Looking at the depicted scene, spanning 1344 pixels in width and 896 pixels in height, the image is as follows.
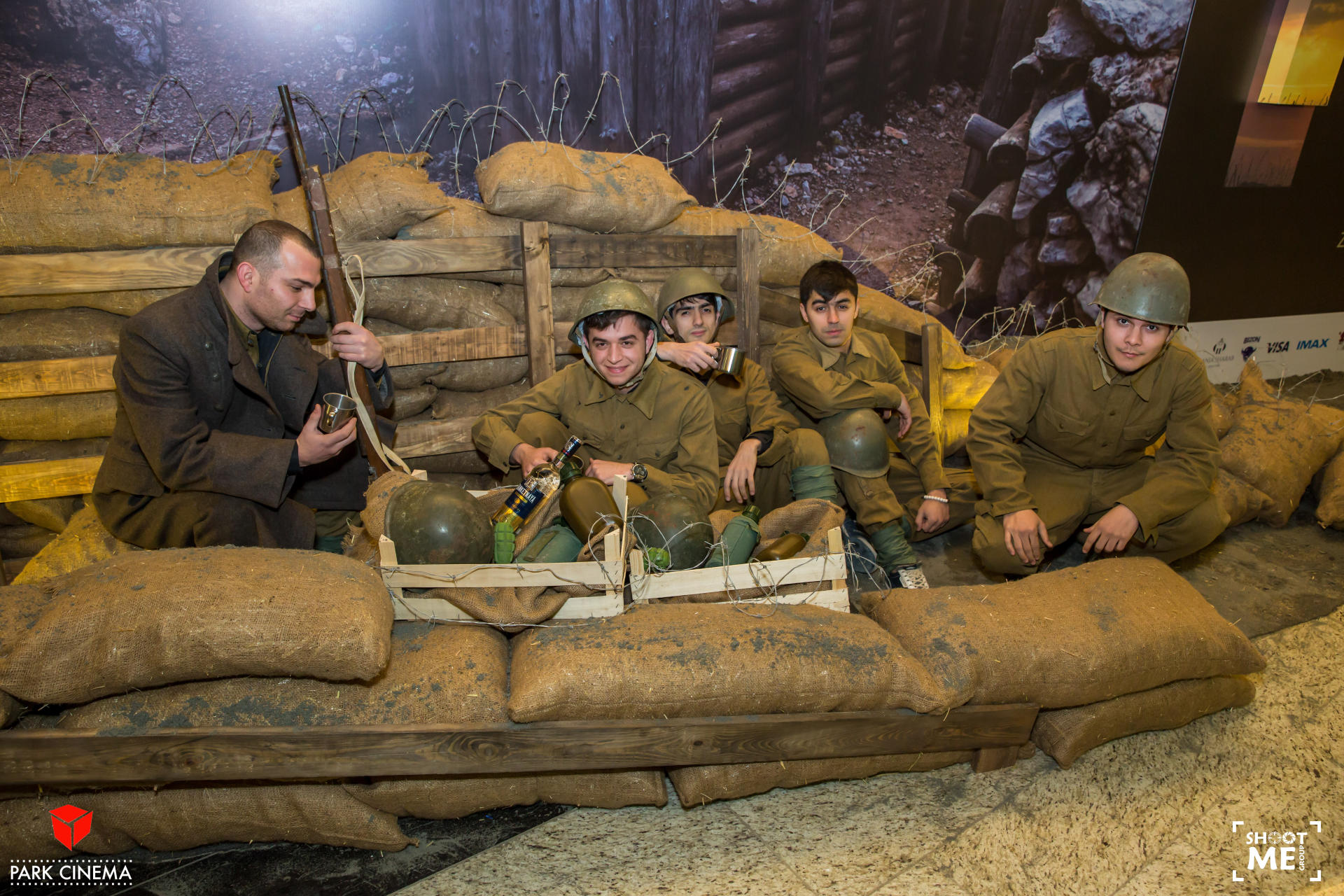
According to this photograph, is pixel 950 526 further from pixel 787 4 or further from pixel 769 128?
pixel 787 4

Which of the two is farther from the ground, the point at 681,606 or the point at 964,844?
the point at 681,606

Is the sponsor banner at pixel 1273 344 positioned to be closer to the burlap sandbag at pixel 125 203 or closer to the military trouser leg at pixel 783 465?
the military trouser leg at pixel 783 465

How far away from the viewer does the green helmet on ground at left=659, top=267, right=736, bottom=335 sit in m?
3.95

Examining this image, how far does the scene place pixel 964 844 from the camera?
97.2 inches

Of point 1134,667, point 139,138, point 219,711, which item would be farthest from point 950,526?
point 139,138

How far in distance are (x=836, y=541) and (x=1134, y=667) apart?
112cm

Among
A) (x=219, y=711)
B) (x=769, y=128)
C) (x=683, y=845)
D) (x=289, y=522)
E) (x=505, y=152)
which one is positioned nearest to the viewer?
(x=219, y=711)

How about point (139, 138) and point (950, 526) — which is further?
point (950, 526)

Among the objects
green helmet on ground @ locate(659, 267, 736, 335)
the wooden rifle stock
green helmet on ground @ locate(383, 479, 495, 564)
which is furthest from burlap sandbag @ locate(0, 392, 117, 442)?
green helmet on ground @ locate(659, 267, 736, 335)

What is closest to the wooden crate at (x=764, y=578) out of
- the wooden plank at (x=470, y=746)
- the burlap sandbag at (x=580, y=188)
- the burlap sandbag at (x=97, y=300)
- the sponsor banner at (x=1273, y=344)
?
the wooden plank at (x=470, y=746)

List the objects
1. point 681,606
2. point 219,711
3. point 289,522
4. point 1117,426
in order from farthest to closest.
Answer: point 1117,426, point 289,522, point 681,606, point 219,711

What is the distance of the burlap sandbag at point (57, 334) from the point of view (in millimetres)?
3385

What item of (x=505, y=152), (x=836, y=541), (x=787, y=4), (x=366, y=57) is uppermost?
(x=787, y=4)

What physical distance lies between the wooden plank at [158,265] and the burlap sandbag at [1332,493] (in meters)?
5.12
